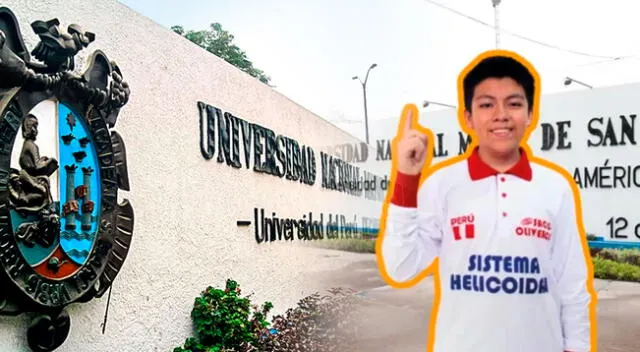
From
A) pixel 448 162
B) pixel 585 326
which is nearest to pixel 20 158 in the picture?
pixel 448 162

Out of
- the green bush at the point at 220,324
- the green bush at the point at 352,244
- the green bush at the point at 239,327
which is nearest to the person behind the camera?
the green bush at the point at 352,244

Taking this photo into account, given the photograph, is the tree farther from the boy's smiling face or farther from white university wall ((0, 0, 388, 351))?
the boy's smiling face

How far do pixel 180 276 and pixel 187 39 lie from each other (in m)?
1.51

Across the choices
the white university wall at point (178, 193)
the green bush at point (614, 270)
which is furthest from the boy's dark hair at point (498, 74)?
the white university wall at point (178, 193)

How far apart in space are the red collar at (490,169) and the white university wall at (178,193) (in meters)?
0.61

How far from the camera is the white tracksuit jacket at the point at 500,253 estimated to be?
61.6 inches

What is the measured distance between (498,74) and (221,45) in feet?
8.08

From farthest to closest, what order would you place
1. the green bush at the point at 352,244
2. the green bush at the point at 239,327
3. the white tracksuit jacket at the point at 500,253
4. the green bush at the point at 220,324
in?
the green bush at the point at 220,324 → the green bush at the point at 239,327 → the green bush at the point at 352,244 → the white tracksuit jacket at the point at 500,253

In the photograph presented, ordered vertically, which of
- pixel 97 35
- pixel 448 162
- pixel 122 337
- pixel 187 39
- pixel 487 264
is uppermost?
pixel 187 39

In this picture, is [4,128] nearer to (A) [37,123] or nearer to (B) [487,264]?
(A) [37,123]

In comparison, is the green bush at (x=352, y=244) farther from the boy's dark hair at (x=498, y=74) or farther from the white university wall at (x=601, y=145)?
the boy's dark hair at (x=498, y=74)

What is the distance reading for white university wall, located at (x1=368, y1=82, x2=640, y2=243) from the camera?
1.71 meters

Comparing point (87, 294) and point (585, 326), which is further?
point (87, 294)

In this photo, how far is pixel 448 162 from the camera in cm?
169
